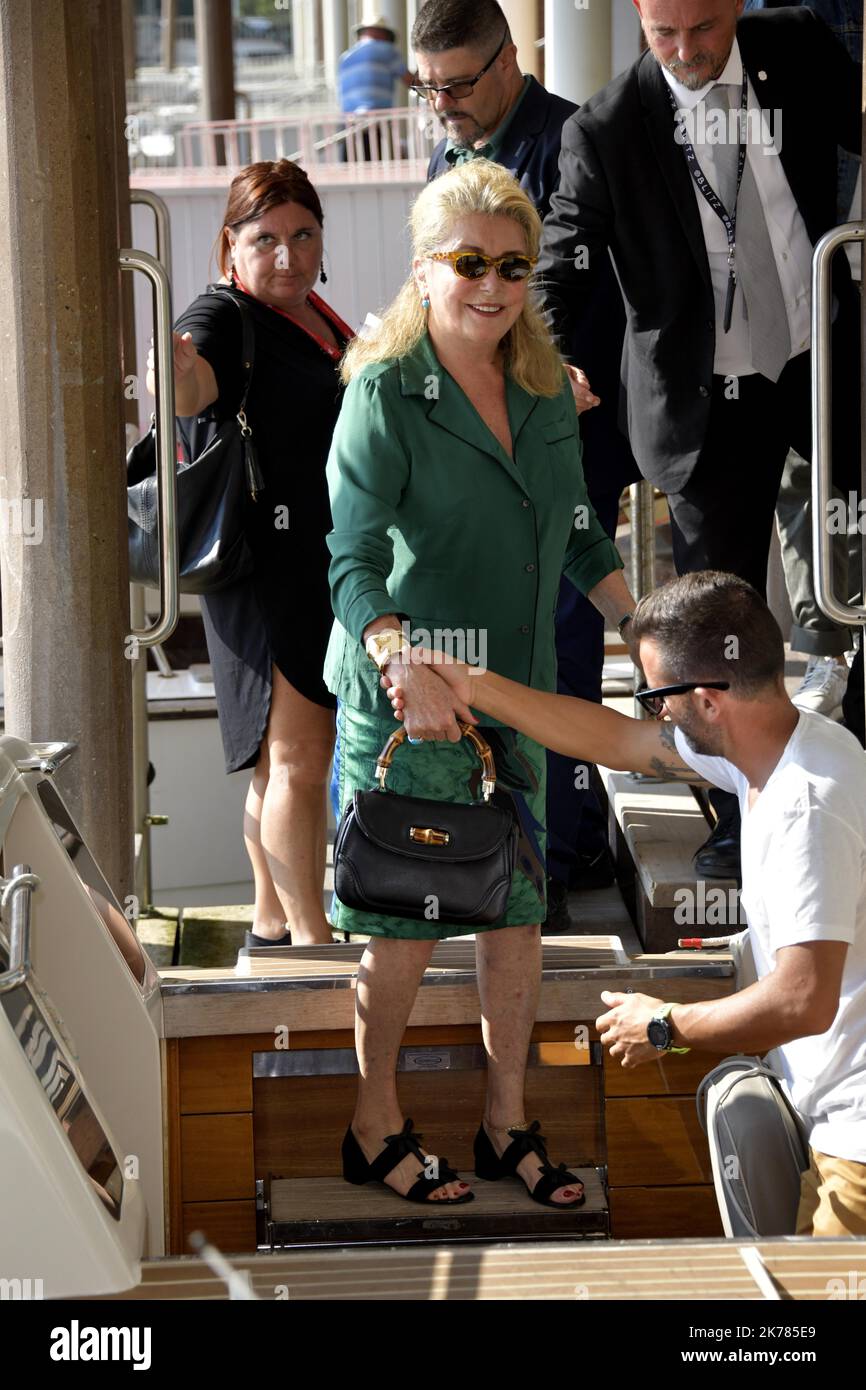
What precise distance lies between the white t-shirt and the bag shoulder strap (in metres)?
1.44

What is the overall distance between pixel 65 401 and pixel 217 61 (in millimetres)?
12419

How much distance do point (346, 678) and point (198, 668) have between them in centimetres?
424

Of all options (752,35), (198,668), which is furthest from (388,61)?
(752,35)

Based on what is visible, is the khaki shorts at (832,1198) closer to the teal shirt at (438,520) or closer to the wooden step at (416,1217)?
the wooden step at (416,1217)

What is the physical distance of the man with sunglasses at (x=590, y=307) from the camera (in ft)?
11.9

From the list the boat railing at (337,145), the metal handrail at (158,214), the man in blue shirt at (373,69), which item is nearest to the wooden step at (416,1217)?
the metal handrail at (158,214)

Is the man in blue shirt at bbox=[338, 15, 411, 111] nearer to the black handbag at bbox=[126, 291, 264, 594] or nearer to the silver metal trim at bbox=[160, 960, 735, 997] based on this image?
the black handbag at bbox=[126, 291, 264, 594]

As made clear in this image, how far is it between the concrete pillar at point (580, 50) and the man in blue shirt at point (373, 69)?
12509mm

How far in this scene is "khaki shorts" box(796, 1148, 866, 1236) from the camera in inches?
87.4

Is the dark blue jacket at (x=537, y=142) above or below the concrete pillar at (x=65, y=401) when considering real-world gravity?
above

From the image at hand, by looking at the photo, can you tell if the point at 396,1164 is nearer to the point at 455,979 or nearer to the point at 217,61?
the point at 455,979

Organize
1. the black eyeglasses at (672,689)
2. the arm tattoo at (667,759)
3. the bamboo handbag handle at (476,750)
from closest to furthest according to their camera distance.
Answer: the black eyeglasses at (672,689) < the bamboo handbag handle at (476,750) < the arm tattoo at (667,759)

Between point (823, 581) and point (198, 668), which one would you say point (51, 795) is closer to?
point (823, 581)

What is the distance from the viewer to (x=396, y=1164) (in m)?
2.83
